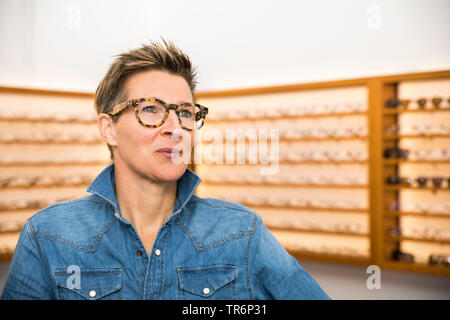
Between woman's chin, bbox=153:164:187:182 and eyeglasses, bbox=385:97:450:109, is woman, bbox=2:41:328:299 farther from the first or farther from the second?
eyeglasses, bbox=385:97:450:109

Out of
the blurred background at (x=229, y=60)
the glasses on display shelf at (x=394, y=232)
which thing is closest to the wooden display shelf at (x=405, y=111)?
the blurred background at (x=229, y=60)

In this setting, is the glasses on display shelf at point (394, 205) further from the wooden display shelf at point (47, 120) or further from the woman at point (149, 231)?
the wooden display shelf at point (47, 120)

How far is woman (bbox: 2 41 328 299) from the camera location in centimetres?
150

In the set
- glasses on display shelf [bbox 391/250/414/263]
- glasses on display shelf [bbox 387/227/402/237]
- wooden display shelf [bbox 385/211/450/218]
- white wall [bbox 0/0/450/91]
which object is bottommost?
glasses on display shelf [bbox 391/250/414/263]

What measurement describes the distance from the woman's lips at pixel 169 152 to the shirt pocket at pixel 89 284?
0.49 metres

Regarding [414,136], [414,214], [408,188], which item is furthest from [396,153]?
[414,214]

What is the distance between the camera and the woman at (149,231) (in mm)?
1501

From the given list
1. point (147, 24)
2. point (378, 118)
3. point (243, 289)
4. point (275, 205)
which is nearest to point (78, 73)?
point (147, 24)

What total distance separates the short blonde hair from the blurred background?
11.3ft

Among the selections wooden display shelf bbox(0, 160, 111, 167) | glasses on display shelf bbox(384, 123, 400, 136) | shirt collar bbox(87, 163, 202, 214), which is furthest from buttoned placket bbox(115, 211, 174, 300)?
wooden display shelf bbox(0, 160, 111, 167)

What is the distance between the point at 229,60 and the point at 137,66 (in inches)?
175

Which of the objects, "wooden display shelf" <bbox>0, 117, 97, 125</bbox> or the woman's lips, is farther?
"wooden display shelf" <bbox>0, 117, 97, 125</bbox>

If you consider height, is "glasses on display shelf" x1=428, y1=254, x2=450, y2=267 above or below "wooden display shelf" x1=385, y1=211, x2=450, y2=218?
below

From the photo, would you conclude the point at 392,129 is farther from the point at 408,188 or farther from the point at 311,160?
the point at 311,160
